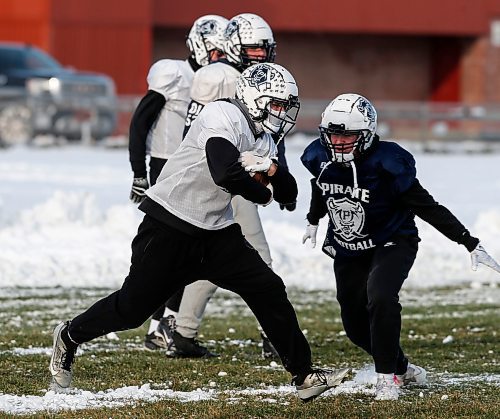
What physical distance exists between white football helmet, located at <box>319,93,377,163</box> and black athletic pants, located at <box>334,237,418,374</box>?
1.76 ft

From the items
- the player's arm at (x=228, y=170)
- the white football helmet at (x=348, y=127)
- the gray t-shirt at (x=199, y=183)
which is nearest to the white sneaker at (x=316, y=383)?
the gray t-shirt at (x=199, y=183)

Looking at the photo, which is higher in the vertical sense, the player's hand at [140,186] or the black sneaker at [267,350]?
the player's hand at [140,186]

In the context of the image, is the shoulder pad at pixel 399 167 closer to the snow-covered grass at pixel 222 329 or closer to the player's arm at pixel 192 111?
the snow-covered grass at pixel 222 329

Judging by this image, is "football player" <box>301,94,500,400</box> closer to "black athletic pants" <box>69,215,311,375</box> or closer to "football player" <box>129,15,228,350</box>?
"black athletic pants" <box>69,215,311,375</box>

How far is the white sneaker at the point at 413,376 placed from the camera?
716 centimetres

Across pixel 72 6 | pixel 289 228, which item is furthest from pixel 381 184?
pixel 72 6

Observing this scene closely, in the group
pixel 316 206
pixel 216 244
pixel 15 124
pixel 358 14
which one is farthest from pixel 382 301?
pixel 358 14

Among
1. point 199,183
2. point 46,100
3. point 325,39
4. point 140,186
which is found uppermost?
point 325,39

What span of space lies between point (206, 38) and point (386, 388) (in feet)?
9.43

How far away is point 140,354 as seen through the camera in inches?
323

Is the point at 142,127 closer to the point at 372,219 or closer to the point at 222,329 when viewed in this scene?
the point at 222,329

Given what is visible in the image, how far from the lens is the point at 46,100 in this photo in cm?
2464

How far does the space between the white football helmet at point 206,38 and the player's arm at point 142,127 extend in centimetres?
38

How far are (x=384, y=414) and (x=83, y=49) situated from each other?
27.1m
